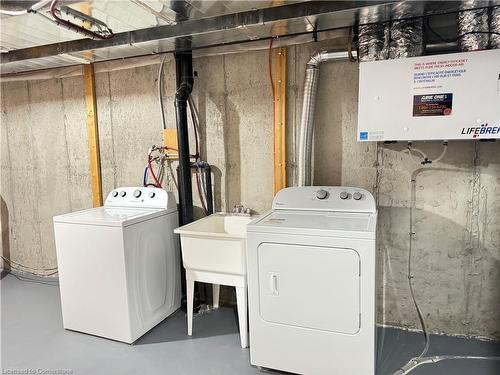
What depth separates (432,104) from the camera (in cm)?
210

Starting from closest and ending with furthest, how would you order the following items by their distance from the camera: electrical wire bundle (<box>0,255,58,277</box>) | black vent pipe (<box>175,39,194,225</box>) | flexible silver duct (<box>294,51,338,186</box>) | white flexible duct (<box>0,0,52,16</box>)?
white flexible duct (<box>0,0,52,16</box>), flexible silver duct (<box>294,51,338,186</box>), black vent pipe (<box>175,39,194,225</box>), electrical wire bundle (<box>0,255,58,277</box>)

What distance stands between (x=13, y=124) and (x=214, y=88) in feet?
8.17

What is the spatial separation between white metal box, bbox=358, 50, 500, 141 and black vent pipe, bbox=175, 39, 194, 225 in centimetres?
138

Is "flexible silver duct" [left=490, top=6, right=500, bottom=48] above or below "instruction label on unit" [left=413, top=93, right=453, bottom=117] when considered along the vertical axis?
above

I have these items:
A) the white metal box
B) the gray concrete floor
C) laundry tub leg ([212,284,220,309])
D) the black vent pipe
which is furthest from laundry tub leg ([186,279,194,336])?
the white metal box

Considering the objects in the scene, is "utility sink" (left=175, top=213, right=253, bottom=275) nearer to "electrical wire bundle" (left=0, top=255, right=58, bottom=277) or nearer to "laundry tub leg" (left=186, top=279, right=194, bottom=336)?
"laundry tub leg" (left=186, top=279, right=194, bottom=336)

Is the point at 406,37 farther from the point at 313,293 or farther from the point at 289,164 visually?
the point at 313,293

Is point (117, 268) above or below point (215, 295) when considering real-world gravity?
above

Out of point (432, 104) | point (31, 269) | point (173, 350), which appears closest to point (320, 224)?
point (432, 104)

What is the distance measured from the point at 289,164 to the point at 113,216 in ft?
4.64

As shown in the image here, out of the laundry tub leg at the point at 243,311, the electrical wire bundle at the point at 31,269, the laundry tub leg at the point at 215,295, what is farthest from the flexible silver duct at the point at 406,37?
the electrical wire bundle at the point at 31,269

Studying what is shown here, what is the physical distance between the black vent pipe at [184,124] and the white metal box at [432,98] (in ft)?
4.53

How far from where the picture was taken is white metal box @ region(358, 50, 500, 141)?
200cm

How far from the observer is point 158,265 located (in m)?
2.77
